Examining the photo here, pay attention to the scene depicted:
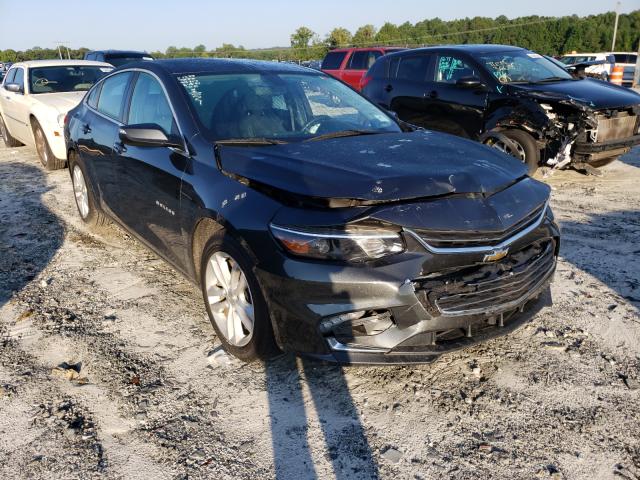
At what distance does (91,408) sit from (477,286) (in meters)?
2.07

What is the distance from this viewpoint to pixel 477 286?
2.66 meters

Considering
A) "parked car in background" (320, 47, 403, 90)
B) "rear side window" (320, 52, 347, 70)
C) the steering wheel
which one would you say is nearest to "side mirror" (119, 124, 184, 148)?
the steering wheel

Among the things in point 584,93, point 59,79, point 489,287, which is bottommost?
point 489,287

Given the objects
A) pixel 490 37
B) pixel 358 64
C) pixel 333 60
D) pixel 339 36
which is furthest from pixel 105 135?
pixel 490 37

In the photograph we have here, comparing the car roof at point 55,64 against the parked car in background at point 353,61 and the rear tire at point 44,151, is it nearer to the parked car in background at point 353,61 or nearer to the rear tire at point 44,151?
the rear tire at point 44,151

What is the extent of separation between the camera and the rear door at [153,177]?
3584mm

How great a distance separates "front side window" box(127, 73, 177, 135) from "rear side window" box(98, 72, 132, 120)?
28 centimetres

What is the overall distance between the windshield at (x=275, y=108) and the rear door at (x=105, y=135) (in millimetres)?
1036

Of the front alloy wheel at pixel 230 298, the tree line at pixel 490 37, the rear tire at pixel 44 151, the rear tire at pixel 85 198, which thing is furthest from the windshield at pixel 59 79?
the tree line at pixel 490 37

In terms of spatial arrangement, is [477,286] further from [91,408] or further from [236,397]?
[91,408]

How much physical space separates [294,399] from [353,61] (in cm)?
1346

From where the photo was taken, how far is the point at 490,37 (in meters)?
62.6

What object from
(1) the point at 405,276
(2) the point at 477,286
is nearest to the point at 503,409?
(2) the point at 477,286

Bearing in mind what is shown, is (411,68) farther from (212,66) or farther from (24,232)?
(24,232)
